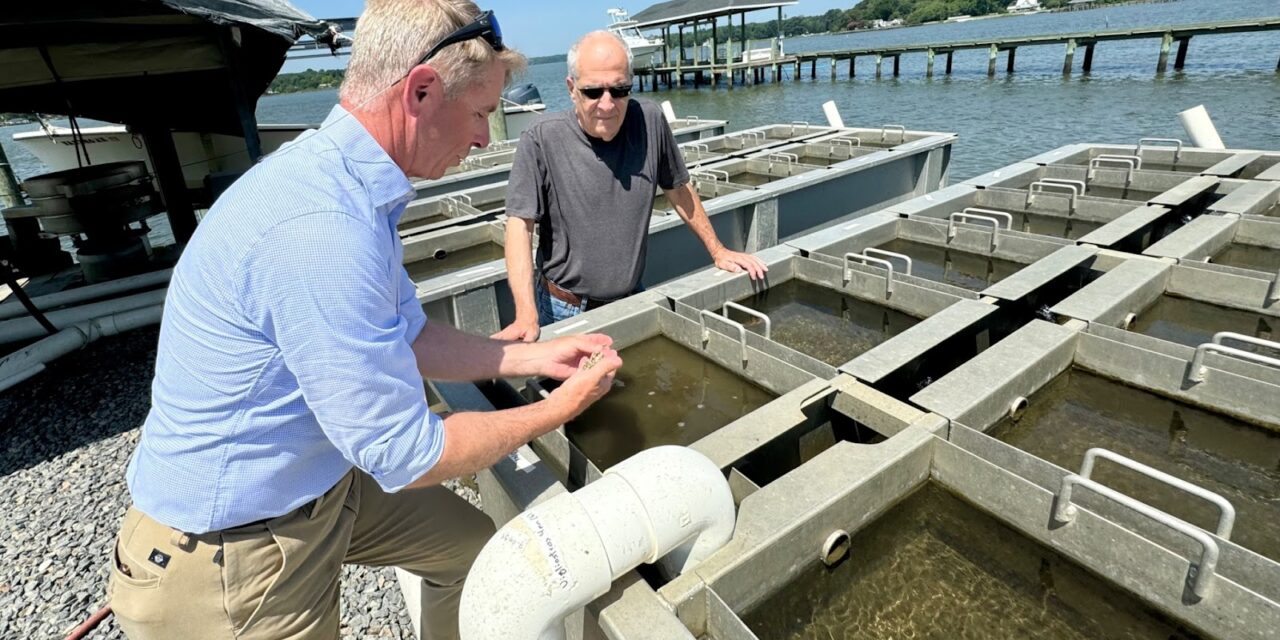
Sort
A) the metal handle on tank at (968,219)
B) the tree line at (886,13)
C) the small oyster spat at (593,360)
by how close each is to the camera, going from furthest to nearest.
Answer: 1. the tree line at (886,13)
2. the metal handle on tank at (968,219)
3. the small oyster spat at (593,360)

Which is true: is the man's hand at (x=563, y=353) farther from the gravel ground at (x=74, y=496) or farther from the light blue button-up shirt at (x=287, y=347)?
the gravel ground at (x=74, y=496)

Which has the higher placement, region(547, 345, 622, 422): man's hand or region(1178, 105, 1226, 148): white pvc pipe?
region(547, 345, 622, 422): man's hand

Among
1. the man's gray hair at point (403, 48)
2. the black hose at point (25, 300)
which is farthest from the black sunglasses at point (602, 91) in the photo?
the black hose at point (25, 300)

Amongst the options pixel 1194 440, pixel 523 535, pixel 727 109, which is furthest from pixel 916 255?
pixel 727 109

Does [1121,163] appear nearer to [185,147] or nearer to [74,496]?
[74,496]

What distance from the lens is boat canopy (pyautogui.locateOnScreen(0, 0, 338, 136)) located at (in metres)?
5.75

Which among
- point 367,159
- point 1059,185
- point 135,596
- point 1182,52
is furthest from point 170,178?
point 1182,52

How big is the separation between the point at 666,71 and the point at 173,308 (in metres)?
48.0

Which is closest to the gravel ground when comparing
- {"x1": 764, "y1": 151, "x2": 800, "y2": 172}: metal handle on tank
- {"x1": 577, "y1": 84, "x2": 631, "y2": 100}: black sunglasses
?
{"x1": 577, "y1": 84, "x2": 631, "y2": 100}: black sunglasses

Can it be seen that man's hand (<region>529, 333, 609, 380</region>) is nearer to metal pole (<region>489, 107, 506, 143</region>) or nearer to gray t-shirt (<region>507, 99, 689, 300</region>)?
gray t-shirt (<region>507, 99, 689, 300</region>)

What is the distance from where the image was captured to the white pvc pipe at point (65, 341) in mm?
5715

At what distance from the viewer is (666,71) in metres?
46.0

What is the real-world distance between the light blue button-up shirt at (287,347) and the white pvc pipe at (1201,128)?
29.7ft

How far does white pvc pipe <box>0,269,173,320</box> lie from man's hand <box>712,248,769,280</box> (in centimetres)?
649
